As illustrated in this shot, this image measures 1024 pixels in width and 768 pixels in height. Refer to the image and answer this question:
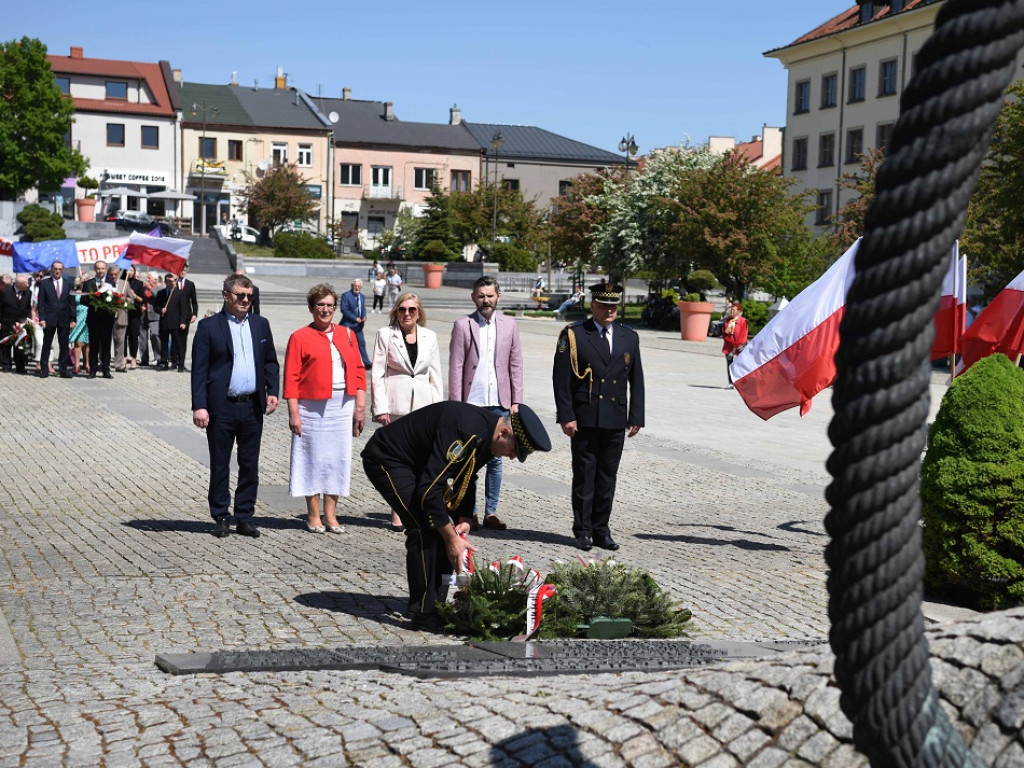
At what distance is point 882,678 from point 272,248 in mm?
74587

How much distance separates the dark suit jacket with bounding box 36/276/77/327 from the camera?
2306 centimetres

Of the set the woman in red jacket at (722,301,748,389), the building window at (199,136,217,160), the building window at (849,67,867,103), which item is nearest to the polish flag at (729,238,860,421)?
the woman in red jacket at (722,301,748,389)

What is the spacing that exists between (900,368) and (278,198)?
77.9m

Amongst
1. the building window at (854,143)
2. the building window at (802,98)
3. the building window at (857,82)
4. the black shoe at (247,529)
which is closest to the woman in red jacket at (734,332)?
the black shoe at (247,529)

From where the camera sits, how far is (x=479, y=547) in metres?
9.77

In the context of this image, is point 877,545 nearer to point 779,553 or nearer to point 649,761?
point 649,761

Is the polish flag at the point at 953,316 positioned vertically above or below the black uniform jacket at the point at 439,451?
above

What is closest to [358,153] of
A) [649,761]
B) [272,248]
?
[272,248]

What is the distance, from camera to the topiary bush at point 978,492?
8078 millimetres

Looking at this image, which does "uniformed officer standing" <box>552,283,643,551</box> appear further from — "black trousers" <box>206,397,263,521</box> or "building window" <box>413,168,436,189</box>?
"building window" <box>413,168,436,189</box>

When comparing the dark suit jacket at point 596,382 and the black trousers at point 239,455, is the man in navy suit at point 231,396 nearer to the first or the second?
the black trousers at point 239,455

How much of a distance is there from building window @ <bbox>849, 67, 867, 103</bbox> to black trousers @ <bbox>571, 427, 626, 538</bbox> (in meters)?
56.5

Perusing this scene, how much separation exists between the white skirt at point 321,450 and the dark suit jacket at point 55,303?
46.0 feet

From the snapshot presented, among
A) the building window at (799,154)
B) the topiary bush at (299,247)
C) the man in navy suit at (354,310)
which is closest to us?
the man in navy suit at (354,310)
